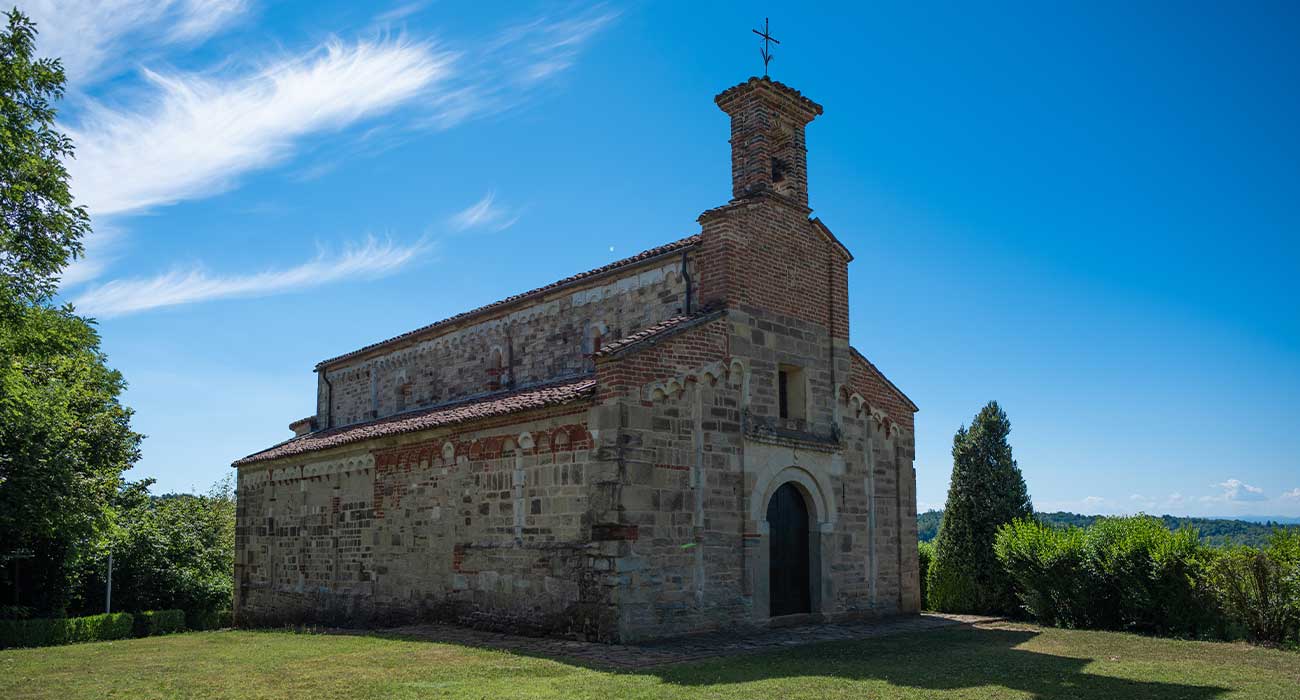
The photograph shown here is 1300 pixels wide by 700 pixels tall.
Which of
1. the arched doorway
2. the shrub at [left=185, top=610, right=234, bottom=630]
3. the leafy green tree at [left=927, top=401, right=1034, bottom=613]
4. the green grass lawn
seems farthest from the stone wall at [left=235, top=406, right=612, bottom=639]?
the leafy green tree at [left=927, top=401, right=1034, bottom=613]

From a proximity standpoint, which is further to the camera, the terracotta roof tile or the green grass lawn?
the terracotta roof tile

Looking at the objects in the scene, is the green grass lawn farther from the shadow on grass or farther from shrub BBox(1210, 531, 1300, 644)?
shrub BBox(1210, 531, 1300, 644)

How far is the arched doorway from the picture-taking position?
54.0 ft

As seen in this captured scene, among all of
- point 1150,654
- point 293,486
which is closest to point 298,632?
point 293,486

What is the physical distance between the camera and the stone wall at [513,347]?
17719mm

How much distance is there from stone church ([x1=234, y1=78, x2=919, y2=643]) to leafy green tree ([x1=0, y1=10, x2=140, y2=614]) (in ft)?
17.6

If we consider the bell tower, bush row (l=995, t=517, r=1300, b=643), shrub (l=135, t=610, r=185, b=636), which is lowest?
shrub (l=135, t=610, r=185, b=636)

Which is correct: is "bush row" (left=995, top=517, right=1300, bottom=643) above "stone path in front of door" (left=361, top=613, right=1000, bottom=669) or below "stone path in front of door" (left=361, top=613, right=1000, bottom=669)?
above

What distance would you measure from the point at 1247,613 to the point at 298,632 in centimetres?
1768

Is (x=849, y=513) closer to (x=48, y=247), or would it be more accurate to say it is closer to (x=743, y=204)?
(x=743, y=204)

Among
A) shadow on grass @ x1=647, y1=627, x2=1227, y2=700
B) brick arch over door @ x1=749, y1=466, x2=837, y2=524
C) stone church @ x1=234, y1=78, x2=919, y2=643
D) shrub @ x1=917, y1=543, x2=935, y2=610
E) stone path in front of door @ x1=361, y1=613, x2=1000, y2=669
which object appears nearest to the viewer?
shadow on grass @ x1=647, y1=627, x2=1227, y2=700

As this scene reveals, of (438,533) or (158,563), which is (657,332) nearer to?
(438,533)

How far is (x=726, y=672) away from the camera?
11.3m

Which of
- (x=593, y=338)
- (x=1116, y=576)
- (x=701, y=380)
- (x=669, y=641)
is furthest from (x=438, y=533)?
(x=1116, y=576)
